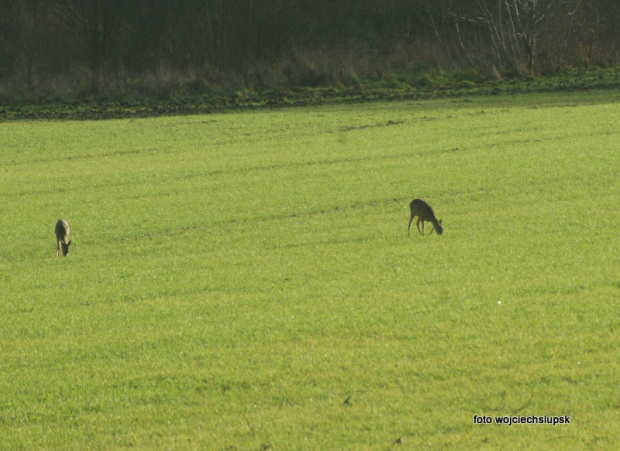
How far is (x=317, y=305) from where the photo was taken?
8.93 meters

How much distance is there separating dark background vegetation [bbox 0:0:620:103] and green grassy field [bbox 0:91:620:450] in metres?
20.7

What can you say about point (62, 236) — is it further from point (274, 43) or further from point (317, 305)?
point (274, 43)

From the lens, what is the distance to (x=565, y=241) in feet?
36.6

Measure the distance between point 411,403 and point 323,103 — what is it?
97.7 feet

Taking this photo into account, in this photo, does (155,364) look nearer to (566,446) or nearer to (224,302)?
(224,302)

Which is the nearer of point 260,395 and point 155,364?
point 260,395

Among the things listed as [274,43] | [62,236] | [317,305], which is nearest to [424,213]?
[317,305]

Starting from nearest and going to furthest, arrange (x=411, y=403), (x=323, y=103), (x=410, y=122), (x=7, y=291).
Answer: (x=411, y=403) → (x=7, y=291) → (x=410, y=122) → (x=323, y=103)

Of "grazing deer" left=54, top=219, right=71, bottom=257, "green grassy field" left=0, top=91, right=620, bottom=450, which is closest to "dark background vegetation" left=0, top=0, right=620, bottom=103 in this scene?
"green grassy field" left=0, top=91, right=620, bottom=450

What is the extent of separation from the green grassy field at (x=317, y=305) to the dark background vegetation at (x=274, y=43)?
20.7m

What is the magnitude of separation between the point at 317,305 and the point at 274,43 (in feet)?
145

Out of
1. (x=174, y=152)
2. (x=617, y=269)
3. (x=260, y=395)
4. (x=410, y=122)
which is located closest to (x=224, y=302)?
(x=260, y=395)

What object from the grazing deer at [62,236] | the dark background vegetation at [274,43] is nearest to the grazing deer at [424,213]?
the grazing deer at [62,236]

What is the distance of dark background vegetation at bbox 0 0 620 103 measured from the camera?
4066cm
